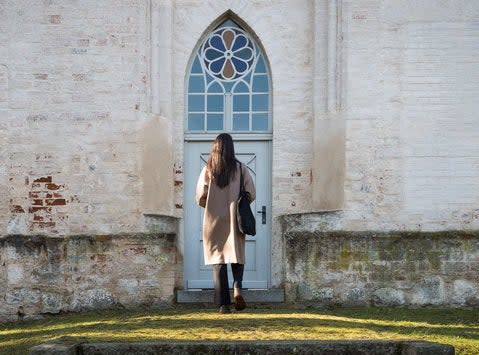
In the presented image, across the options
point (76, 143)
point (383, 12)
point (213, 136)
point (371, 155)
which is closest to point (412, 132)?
point (371, 155)

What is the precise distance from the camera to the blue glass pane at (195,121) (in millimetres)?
12188

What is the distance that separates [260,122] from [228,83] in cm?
77

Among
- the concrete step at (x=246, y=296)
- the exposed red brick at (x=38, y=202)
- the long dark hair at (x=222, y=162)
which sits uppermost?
the long dark hair at (x=222, y=162)

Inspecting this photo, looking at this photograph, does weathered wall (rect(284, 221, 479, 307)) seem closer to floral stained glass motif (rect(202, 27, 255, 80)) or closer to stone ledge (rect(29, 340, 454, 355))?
Result: floral stained glass motif (rect(202, 27, 255, 80))

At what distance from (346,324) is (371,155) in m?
3.34

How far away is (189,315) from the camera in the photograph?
9.65 metres

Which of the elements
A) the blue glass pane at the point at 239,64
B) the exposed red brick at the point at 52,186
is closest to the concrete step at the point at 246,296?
the exposed red brick at the point at 52,186

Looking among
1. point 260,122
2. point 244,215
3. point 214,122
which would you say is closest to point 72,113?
point 214,122

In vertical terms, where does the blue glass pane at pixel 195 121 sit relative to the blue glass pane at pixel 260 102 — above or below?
below

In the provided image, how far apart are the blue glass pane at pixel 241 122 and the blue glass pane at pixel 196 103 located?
53cm

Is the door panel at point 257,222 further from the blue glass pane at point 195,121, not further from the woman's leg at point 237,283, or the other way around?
the woman's leg at point 237,283

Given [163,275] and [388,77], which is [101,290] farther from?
[388,77]

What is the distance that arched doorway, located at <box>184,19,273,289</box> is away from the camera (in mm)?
12102

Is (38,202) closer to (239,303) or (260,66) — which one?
(239,303)
